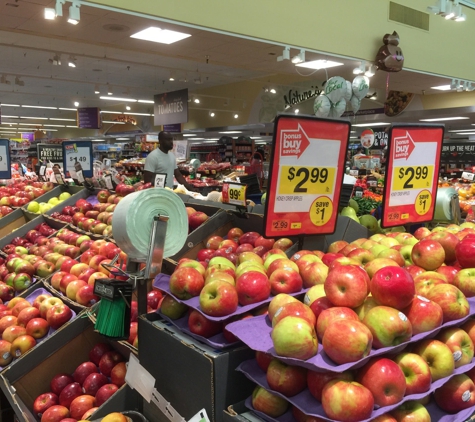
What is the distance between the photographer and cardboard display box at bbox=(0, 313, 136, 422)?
2330 mm

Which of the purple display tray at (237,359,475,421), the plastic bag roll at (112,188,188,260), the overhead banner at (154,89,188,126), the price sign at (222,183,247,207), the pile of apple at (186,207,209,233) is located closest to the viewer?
the purple display tray at (237,359,475,421)

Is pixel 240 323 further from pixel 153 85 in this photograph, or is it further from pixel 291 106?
pixel 153 85

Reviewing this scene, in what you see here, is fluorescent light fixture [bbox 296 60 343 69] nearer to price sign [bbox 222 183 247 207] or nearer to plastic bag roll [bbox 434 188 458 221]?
plastic bag roll [bbox 434 188 458 221]

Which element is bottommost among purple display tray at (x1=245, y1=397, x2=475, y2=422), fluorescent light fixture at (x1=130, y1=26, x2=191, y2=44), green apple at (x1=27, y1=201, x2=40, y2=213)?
green apple at (x1=27, y1=201, x2=40, y2=213)

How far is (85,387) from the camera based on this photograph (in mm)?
2273

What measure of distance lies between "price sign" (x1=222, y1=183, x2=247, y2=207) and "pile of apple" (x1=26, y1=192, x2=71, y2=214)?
281 centimetres

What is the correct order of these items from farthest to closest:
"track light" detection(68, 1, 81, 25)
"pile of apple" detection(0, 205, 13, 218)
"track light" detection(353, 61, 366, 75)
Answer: "track light" detection(353, 61, 366, 75) < "pile of apple" detection(0, 205, 13, 218) < "track light" detection(68, 1, 81, 25)

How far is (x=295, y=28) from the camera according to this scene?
260 inches

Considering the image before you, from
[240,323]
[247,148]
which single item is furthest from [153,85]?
[240,323]

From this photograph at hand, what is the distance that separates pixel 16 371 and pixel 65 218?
7.85 feet

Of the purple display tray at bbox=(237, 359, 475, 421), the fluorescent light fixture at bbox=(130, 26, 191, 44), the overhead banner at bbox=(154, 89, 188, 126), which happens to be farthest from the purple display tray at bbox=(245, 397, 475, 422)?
the overhead banner at bbox=(154, 89, 188, 126)

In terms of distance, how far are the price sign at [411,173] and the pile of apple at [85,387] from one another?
1589 millimetres

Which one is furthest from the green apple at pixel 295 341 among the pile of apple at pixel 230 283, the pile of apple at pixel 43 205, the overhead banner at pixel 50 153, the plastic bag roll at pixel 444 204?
the overhead banner at pixel 50 153

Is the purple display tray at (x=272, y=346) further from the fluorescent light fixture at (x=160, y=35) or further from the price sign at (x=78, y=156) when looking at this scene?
the fluorescent light fixture at (x=160, y=35)
